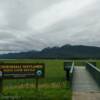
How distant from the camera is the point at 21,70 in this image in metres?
20.4

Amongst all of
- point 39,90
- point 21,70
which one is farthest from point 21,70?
point 39,90

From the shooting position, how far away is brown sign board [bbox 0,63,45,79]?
66.2ft

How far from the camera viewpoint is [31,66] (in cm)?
2041

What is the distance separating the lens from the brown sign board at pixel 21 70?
2018 centimetres

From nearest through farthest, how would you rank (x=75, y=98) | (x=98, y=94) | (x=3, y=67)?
(x=75, y=98) < (x=98, y=94) < (x=3, y=67)

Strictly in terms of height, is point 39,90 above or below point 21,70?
below

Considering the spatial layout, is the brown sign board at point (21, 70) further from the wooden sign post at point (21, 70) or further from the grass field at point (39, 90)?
the grass field at point (39, 90)

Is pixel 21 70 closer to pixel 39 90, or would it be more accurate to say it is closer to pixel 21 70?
pixel 21 70

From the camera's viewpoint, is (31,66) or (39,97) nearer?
(39,97)

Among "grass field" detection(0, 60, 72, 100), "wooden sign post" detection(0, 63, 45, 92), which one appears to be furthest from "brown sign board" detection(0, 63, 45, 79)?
"grass field" detection(0, 60, 72, 100)

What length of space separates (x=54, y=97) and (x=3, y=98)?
94.9 inches

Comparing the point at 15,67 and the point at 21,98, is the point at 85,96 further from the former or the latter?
the point at 15,67

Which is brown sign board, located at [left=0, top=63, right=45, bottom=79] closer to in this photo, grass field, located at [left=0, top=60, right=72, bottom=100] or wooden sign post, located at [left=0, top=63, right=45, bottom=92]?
wooden sign post, located at [left=0, top=63, right=45, bottom=92]

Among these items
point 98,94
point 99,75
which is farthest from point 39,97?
point 99,75
